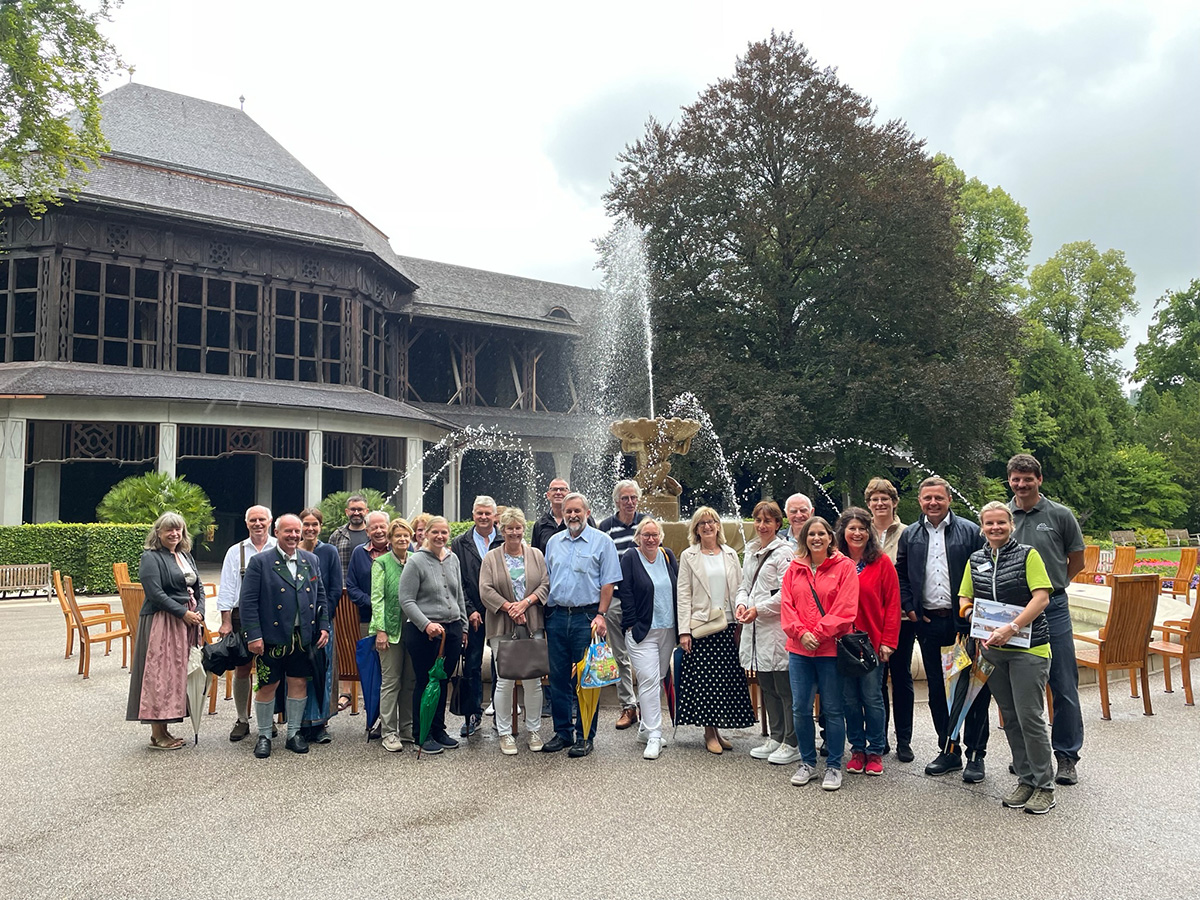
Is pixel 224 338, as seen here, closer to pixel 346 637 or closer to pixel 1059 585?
pixel 346 637

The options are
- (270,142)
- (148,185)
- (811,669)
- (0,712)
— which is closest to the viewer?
(811,669)

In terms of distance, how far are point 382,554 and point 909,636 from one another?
13.1ft

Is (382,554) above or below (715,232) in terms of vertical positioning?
below

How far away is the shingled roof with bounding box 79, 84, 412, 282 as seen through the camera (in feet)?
77.9

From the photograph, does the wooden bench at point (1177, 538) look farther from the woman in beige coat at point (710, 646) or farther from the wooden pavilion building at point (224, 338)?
the woman in beige coat at point (710, 646)

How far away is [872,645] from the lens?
5.54 meters

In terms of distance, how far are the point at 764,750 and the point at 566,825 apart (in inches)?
75.7

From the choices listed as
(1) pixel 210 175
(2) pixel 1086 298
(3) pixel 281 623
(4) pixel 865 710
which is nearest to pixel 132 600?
(3) pixel 281 623

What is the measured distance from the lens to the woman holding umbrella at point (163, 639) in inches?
243

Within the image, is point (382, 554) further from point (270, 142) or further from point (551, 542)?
point (270, 142)

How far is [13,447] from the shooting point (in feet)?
66.7

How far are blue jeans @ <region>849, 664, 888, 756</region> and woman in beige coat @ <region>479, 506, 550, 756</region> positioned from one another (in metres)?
2.17

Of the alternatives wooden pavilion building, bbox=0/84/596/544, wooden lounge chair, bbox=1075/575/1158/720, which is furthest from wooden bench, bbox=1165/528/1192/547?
wooden lounge chair, bbox=1075/575/1158/720

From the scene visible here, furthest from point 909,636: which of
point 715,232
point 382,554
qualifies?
point 715,232
